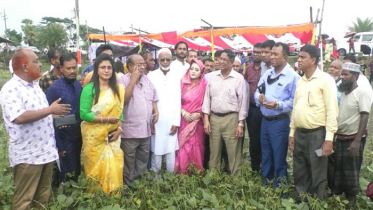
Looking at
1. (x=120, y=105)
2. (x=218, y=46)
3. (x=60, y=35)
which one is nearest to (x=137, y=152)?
(x=120, y=105)

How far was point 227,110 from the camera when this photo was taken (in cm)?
409

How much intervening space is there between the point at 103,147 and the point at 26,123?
88 cm

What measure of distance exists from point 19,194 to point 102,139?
896 mm

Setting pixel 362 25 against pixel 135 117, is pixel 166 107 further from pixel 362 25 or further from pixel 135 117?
pixel 362 25

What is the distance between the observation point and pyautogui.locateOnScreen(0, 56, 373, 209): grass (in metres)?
3.29

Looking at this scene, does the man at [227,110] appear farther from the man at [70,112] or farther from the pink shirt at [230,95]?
the man at [70,112]

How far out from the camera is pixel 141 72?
153 inches

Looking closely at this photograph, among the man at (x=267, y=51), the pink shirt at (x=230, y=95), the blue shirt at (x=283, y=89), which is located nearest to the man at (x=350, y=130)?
the blue shirt at (x=283, y=89)

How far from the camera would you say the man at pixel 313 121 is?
3234 millimetres

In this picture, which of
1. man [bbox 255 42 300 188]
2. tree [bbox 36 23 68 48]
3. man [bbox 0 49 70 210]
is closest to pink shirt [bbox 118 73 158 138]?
man [bbox 0 49 70 210]

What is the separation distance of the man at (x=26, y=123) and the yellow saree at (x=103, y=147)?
49cm

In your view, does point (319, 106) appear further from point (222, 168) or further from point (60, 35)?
point (60, 35)

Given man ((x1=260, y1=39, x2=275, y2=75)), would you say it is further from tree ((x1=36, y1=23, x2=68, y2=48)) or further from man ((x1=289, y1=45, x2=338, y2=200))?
tree ((x1=36, y1=23, x2=68, y2=48))

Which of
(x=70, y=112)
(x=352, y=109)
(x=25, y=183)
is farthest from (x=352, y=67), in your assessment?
(x=25, y=183)
